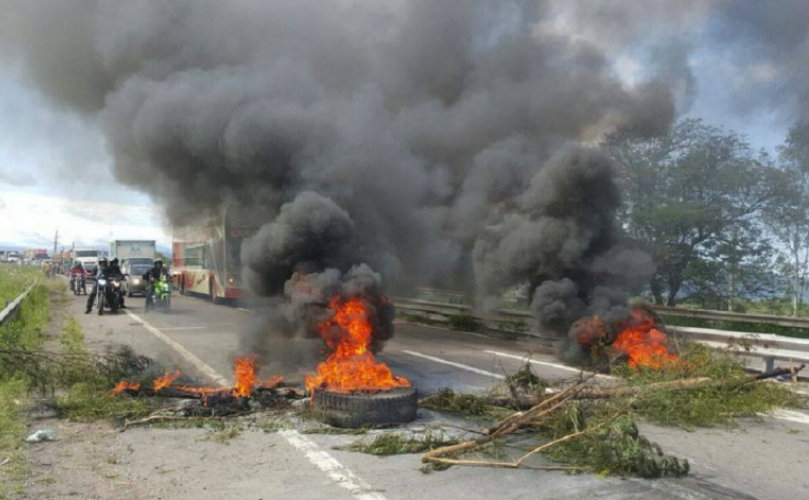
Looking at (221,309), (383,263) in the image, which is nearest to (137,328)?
(221,309)

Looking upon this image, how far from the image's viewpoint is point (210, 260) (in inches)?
869

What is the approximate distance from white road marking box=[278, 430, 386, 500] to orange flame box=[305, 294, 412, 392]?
28.1 inches

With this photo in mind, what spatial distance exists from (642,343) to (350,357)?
173 inches

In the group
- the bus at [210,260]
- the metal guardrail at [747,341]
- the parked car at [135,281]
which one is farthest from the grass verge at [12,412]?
the parked car at [135,281]

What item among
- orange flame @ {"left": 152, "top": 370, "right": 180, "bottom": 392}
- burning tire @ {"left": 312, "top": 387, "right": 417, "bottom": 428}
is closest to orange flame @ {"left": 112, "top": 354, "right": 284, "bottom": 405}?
orange flame @ {"left": 152, "top": 370, "right": 180, "bottom": 392}

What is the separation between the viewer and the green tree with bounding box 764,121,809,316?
A: 1552cm

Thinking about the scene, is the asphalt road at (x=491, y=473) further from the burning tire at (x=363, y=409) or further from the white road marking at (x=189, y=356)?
the burning tire at (x=363, y=409)

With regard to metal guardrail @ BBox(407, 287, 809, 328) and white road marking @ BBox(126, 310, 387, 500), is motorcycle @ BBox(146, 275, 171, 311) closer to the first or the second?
metal guardrail @ BBox(407, 287, 809, 328)

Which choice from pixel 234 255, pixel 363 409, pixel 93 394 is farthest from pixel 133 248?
pixel 363 409

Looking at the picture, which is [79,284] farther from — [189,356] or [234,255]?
[189,356]

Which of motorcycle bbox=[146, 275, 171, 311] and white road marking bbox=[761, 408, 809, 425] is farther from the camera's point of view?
motorcycle bbox=[146, 275, 171, 311]

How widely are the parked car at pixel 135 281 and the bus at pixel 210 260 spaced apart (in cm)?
191

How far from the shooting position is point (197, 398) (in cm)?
670

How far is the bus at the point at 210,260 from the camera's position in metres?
15.2
